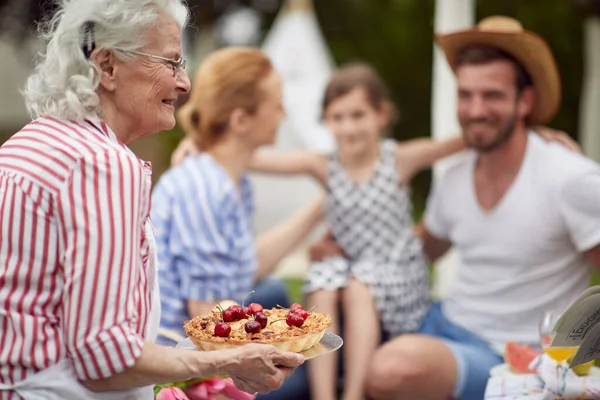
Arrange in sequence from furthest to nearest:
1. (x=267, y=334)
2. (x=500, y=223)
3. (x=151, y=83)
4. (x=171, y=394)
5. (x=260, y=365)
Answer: (x=500, y=223) → (x=171, y=394) → (x=267, y=334) → (x=151, y=83) → (x=260, y=365)

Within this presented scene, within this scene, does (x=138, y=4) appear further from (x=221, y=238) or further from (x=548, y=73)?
(x=548, y=73)

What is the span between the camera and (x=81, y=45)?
1.79 m

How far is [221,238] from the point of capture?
3.39m

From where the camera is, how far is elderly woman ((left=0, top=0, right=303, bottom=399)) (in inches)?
64.4

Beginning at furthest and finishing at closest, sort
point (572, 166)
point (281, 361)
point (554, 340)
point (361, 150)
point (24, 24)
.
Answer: point (24, 24)
point (361, 150)
point (572, 166)
point (554, 340)
point (281, 361)

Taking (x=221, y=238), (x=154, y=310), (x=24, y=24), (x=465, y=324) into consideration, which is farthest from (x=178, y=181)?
(x=24, y=24)

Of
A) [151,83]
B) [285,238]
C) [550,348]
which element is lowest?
[285,238]

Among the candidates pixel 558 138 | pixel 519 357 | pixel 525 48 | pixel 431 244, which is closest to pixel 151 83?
pixel 519 357

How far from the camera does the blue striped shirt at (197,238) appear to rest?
3.34 metres

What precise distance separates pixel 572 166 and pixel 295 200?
12.2 feet

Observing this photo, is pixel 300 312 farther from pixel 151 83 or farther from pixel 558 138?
pixel 558 138

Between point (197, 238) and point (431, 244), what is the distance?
114 cm

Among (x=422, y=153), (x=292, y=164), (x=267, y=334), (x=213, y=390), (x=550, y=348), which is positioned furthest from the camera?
(x=292, y=164)

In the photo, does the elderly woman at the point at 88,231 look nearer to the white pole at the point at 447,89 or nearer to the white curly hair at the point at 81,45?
the white curly hair at the point at 81,45
